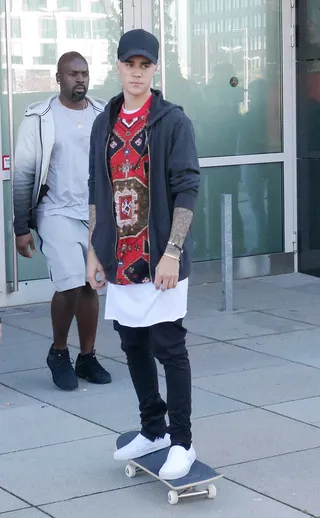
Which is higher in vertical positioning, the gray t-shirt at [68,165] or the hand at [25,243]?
the gray t-shirt at [68,165]

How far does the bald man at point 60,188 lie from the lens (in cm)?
618

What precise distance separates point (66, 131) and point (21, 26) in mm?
2881

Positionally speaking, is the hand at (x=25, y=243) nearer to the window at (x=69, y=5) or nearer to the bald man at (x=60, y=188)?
the bald man at (x=60, y=188)

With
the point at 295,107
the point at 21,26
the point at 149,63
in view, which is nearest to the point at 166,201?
the point at 149,63

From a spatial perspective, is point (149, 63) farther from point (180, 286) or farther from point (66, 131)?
point (66, 131)

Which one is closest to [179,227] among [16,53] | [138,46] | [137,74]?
[137,74]

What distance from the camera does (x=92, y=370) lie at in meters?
6.43

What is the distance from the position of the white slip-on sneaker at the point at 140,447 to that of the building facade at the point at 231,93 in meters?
4.29

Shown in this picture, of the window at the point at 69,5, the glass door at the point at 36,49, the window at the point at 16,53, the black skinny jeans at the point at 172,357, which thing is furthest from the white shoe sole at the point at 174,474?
the window at the point at 69,5

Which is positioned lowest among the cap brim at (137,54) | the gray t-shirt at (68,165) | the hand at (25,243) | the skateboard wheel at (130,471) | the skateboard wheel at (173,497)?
the skateboard wheel at (173,497)

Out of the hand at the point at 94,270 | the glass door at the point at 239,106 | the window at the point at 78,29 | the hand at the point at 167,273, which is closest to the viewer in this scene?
the hand at the point at 167,273

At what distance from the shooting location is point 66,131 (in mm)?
6203

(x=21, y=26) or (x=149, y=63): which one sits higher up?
(x=21, y=26)

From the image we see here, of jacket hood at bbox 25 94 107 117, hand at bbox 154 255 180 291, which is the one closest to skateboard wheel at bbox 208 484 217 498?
hand at bbox 154 255 180 291
